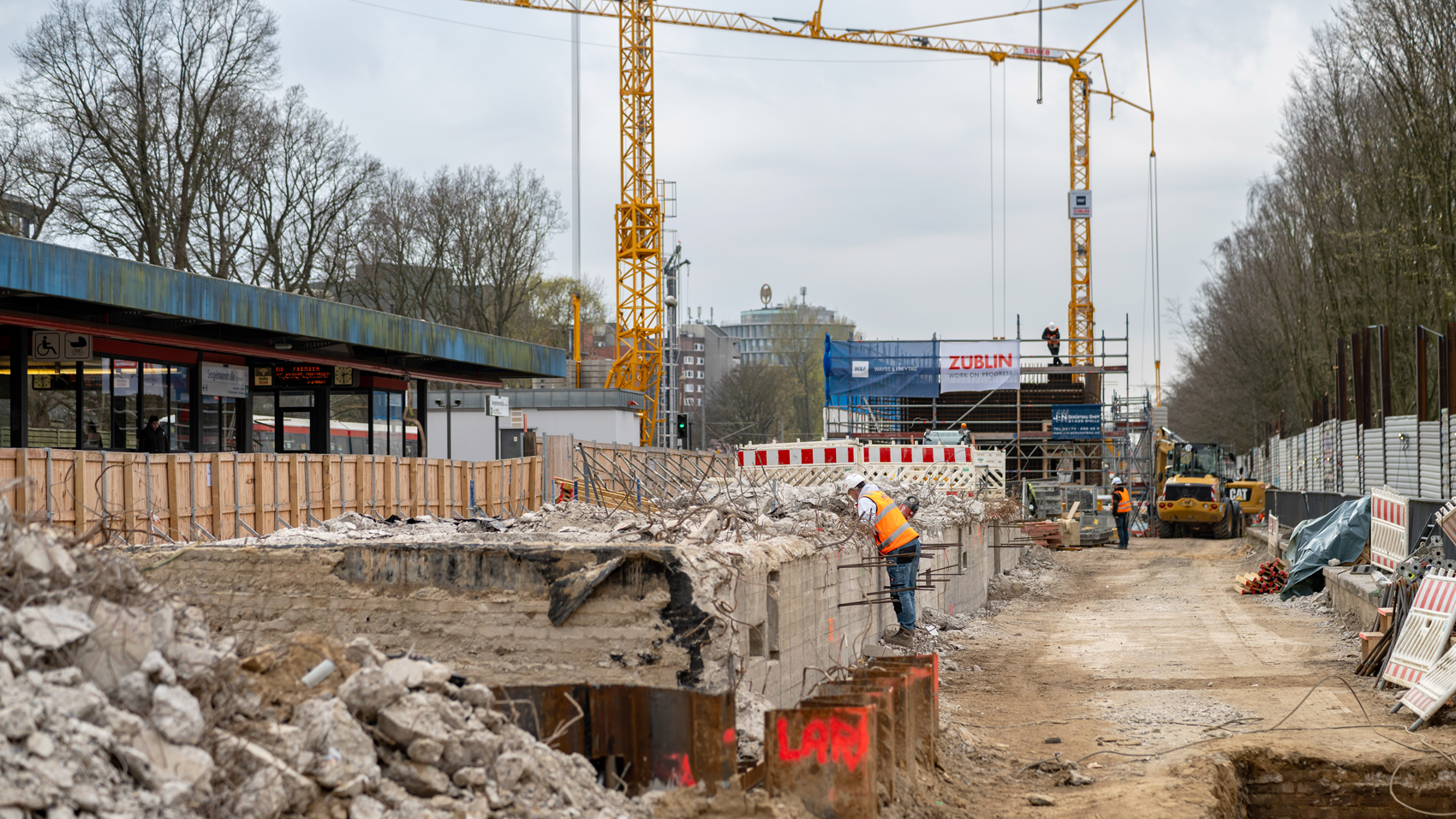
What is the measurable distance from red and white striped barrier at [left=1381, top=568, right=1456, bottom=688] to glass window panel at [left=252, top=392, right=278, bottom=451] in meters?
21.0

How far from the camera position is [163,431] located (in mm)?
19859

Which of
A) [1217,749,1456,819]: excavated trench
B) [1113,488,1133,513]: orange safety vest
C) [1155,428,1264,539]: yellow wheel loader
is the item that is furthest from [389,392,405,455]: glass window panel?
[1155,428,1264,539]: yellow wheel loader

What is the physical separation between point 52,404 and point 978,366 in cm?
2485

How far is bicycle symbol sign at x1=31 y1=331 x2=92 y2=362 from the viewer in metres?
17.7

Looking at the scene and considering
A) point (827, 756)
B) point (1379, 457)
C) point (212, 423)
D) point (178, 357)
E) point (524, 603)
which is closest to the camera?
point (827, 756)

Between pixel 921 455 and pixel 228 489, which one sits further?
pixel 921 455

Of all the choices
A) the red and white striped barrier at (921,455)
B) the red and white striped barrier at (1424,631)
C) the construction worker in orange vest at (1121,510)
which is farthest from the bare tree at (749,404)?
the red and white striped barrier at (1424,631)

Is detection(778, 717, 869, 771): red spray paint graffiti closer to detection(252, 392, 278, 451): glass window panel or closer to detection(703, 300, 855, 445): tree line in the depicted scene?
detection(252, 392, 278, 451): glass window panel

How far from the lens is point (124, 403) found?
1934 centimetres

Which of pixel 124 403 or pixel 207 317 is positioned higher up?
pixel 207 317

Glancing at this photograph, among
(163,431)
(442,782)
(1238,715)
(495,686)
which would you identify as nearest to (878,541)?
(1238,715)

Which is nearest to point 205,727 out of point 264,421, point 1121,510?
point 264,421

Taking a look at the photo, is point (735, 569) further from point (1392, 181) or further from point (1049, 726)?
point (1392, 181)

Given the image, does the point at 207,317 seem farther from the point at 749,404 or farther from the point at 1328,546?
the point at 749,404
